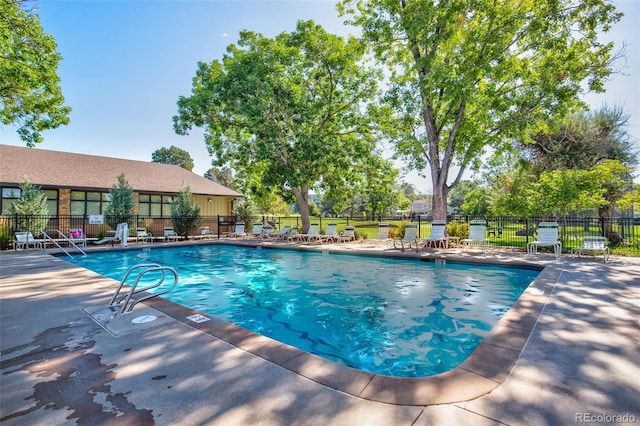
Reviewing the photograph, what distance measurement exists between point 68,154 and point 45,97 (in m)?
8.63

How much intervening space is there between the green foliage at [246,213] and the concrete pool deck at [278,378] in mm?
18927

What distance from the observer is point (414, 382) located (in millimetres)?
2498

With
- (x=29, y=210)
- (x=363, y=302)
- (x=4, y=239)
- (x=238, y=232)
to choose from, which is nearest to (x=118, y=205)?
(x=29, y=210)

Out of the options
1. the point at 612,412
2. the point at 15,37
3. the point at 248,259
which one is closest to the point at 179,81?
the point at 15,37

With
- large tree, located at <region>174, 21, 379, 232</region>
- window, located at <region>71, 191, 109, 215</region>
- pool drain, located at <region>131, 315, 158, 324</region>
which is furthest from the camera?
window, located at <region>71, 191, 109, 215</region>

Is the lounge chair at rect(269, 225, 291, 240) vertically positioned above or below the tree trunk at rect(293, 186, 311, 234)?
below

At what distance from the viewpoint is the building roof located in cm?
1709

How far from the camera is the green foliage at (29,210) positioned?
14023mm

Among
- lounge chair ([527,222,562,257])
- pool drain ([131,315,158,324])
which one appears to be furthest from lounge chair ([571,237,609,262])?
pool drain ([131,315,158,324])

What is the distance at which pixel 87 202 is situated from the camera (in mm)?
19359

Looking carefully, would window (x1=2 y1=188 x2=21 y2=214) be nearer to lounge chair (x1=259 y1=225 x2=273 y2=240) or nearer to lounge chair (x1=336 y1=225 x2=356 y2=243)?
lounge chair (x1=259 y1=225 x2=273 y2=240)

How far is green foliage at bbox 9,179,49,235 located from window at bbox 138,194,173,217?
6.33m

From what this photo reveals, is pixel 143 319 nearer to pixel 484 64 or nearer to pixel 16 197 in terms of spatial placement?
pixel 484 64

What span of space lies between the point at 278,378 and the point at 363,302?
406 cm
